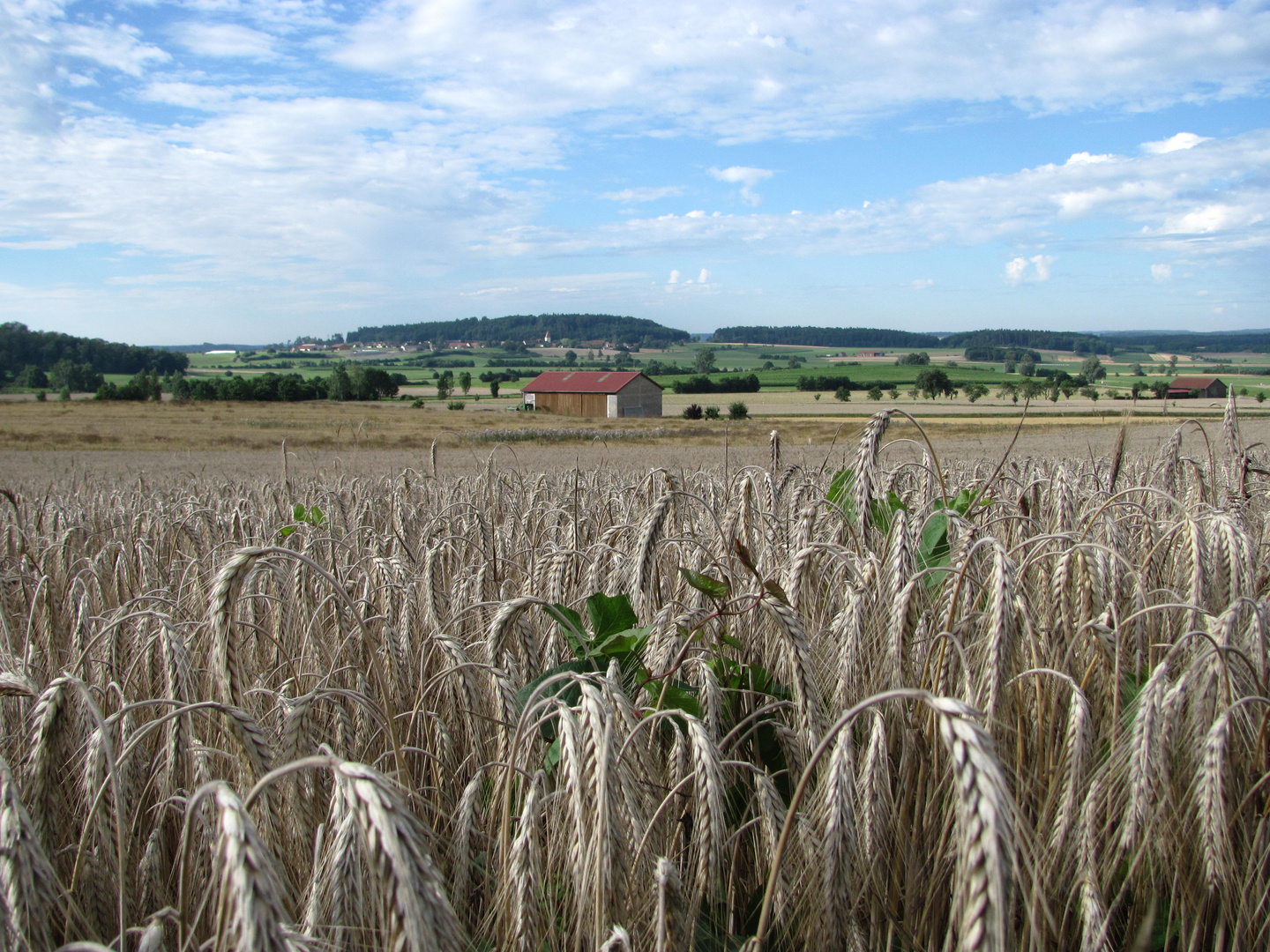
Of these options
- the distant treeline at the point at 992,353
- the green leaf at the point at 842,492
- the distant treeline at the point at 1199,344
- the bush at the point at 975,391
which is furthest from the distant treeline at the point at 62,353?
the distant treeline at the point at 1199,344

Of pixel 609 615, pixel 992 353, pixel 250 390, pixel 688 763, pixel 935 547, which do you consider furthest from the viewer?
pixel 992 353

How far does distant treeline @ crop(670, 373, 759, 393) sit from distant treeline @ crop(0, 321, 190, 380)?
75.6 m

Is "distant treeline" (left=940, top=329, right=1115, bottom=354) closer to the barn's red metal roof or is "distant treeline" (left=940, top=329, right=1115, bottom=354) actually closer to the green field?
the green field

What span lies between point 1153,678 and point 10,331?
145m

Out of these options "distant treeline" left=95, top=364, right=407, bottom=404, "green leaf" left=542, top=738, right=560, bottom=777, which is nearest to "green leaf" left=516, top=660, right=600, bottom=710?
"green leaf" left=542, top=738, right=560, bottom=777

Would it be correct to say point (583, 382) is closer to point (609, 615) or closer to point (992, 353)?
point (609, 615)

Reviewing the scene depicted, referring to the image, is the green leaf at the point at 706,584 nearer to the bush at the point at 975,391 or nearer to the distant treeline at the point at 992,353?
the bush at the point at 975,391

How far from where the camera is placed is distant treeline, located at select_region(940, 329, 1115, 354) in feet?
493

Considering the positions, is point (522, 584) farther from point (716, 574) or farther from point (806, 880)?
point (806, 880)

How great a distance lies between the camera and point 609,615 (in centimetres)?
224

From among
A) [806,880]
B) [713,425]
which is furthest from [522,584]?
[713,425]

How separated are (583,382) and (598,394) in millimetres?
4591

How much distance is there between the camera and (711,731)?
5.98 ft

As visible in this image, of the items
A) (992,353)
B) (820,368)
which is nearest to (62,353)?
(820,368)
